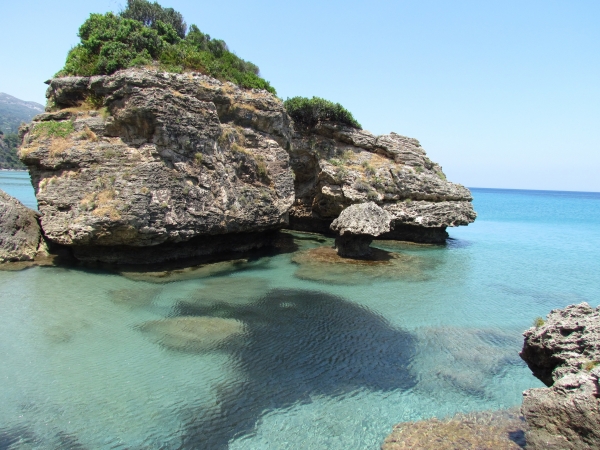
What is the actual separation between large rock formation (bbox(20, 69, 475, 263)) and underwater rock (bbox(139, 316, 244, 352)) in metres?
5.91

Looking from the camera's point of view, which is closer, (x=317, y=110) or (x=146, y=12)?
(x=146, y=12)

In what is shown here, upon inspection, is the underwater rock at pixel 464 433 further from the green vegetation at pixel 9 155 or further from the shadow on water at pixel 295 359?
the green vegetation at pixel 9 155

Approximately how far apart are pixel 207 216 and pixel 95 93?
8.47m

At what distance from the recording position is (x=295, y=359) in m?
10.5

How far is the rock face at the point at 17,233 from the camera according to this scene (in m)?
17.8

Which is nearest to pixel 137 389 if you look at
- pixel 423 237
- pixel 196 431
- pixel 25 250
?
pixel 196 431

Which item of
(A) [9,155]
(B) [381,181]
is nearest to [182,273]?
(B) [381,181]

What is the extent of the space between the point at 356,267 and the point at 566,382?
14389mm

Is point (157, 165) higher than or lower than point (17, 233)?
higher

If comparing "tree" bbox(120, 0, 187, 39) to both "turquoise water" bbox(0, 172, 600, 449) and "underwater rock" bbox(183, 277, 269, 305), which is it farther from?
"underwater rock" bbox(183, 277, 269, 305)

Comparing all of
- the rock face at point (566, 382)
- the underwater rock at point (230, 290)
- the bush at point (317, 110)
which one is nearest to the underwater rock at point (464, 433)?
the rock face at point (566, 382)

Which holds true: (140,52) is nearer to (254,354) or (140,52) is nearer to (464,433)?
(254,354)

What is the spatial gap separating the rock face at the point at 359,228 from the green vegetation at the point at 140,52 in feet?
32.2

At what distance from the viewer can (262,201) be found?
21.9 metres
